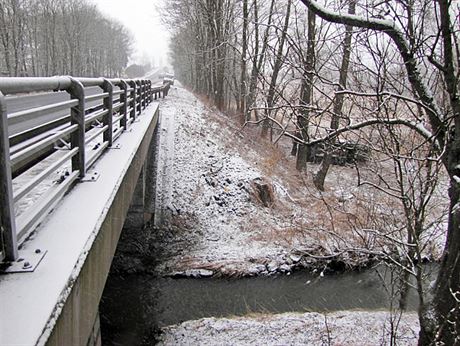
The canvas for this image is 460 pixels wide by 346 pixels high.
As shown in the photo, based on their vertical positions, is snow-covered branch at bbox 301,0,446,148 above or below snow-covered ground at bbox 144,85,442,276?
above

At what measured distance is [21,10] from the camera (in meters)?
33.5

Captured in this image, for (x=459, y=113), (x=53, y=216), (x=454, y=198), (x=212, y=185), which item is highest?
(x=459, y=113)


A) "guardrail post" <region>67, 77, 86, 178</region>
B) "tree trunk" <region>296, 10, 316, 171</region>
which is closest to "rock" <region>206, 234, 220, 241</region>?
"tree trunk" <region>296, 10, 316, 171</region>

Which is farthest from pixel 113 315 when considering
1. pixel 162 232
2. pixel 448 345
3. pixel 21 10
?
pixel 21 10

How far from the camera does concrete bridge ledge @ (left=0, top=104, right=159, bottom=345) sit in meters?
1.82

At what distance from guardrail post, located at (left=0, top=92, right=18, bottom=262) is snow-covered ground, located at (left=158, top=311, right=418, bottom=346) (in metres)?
6.92

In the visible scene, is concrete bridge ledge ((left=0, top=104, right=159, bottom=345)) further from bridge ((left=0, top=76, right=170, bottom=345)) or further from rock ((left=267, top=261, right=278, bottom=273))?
rock ((left=267, top=261, right=278, bottom=273))

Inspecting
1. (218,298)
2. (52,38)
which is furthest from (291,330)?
(52,38)

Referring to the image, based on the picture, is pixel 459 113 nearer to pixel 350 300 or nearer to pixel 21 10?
pixel 350 300

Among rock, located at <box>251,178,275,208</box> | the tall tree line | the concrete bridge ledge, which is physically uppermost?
the tall tree line

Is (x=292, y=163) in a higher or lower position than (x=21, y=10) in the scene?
lower

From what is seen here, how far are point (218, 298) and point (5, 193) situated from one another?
9.37 metres

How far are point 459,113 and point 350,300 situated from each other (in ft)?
24.2

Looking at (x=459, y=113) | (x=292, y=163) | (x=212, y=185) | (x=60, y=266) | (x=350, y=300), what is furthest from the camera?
(x=292, y=163)
